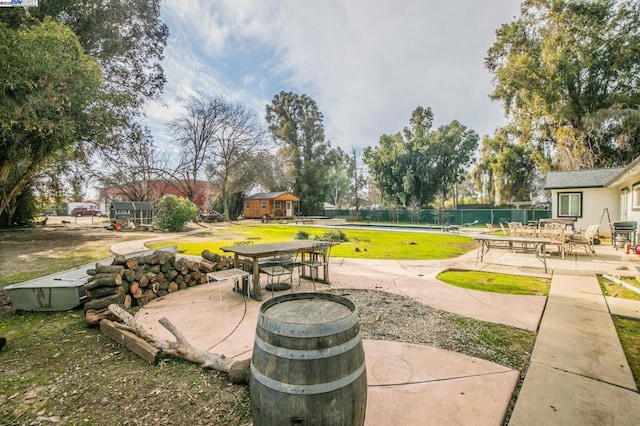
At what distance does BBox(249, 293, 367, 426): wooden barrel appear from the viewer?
1.32 metres

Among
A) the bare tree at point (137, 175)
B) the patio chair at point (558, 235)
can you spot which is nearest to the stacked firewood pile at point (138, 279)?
the patio chair at point (558, 235)

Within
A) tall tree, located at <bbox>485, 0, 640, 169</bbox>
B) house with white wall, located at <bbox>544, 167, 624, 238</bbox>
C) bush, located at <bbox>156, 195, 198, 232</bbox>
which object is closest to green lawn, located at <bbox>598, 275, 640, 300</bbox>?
house with white wall, located at <bbox>544, 167, 624, 238</bbox>

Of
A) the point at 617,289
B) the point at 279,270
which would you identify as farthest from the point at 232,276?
the point at 617,289

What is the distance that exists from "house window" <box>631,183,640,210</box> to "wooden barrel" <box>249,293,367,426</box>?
1379 centimetres

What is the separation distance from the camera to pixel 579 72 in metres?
20.4

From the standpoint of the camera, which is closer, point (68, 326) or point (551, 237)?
point (68, 326)

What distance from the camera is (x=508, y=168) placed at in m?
27.6

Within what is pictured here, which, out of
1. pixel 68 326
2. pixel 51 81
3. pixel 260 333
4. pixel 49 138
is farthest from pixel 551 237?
pixel 49 138

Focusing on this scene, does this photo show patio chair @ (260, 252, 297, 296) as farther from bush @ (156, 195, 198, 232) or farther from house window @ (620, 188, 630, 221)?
house window @ (620, 188, 630, 221)

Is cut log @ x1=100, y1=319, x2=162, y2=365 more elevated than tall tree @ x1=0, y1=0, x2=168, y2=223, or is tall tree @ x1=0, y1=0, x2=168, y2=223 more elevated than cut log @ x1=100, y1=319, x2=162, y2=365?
tall tree @ x1=0, y1=0, x2=168, y2=223

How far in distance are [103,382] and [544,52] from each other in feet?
90.3

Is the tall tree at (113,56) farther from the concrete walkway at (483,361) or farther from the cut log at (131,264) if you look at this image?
the concrete walkway at (483,361)

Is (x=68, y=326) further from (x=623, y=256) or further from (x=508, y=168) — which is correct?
(x=508, y=168)

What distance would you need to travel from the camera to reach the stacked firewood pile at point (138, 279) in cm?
415
